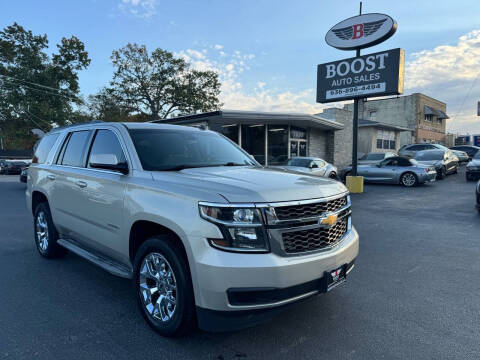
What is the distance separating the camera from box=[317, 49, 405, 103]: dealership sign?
12.4m

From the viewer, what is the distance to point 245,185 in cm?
255

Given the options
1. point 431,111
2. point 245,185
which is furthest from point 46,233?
point 431,111

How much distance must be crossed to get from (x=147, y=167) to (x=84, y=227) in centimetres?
129

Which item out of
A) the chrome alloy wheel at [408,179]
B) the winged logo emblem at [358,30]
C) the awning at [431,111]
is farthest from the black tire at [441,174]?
the awning at [431,111]

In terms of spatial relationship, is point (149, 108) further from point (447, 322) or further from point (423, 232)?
point (447, 322)

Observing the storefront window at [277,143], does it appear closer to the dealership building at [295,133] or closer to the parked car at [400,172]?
the dealership building at [295,133]

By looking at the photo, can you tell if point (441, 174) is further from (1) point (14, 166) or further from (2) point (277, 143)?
(1) point (14, 166)

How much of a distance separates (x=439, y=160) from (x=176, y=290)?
A: 18982 mm

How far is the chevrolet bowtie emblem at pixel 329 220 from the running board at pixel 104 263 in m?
1.90

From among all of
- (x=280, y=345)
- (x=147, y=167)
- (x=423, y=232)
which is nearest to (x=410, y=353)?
(x=280, y=345)

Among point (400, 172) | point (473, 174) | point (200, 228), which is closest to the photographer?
point (200, 228)

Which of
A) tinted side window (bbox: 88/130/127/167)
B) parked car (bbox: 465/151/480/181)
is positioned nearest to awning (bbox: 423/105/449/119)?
parked car (bbox: 465/151/480/181)

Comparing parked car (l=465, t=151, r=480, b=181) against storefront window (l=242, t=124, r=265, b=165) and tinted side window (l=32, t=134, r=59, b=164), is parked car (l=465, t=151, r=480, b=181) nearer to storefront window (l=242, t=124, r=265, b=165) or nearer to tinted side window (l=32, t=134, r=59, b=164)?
storefront window (l=242, t=124, r=265, b=165)

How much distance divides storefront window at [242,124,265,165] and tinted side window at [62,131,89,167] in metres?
16.9
